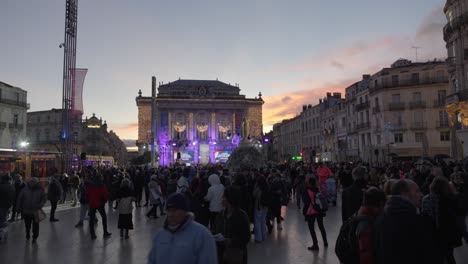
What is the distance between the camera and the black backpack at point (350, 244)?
4027 millimetres

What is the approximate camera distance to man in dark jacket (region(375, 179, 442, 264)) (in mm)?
3391

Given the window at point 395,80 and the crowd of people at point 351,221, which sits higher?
the window at point 395,80

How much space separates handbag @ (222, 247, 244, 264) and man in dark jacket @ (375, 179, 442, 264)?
156 cm

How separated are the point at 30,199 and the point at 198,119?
2829 inches

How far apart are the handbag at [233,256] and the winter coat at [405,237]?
158 centimetres

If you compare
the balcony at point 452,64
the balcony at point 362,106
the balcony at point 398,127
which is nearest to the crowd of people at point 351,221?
the balcony at point 452,64

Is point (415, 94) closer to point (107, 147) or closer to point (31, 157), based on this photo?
point (31, 157)

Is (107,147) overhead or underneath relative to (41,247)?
overhead

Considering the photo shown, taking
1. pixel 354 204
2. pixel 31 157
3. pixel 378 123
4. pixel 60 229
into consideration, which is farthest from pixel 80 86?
pixel 378 123

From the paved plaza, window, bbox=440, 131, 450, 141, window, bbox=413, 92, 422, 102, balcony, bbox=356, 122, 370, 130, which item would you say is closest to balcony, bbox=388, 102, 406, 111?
window, bbox=413, 92, 422, 102

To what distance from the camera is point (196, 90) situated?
275 ft

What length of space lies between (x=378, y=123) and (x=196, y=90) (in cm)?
4825

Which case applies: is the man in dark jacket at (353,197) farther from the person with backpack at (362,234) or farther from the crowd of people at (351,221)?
the person with backpack at (362,234)

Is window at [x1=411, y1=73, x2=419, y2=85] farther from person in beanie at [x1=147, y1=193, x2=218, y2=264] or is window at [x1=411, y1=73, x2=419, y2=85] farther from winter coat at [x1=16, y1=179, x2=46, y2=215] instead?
person in beanie at [x1=147, y1=193, x2=218, y2=264]
